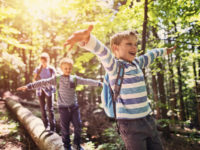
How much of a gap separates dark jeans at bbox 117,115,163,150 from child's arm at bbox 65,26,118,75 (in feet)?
2.05

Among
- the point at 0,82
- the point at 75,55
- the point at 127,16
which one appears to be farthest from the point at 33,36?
the point at 0,82

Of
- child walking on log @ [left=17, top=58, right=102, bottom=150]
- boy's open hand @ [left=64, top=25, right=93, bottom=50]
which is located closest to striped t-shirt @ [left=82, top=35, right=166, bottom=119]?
boy's open hand @ [left=64, top=25, right=93, bottom=50]

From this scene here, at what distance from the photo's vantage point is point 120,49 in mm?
1818

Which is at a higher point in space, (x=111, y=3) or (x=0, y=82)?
(x=111, y=3)

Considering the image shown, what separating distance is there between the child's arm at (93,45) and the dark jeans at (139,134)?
0.63 meters

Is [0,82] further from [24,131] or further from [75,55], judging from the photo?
[24,131]

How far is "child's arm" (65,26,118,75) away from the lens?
130cm

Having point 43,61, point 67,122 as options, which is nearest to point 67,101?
point 67,122

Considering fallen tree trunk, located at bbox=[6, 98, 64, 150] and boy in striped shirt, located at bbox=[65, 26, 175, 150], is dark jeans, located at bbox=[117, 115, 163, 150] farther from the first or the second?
fallen tree trunk, located at bbox=[6, 98, 64, 150]

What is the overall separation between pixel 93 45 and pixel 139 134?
1.13m

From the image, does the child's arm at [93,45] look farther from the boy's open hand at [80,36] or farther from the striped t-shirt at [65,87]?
the striped t-shirt at [65,87]

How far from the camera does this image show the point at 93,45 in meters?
1.44

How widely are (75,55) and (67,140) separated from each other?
656cm

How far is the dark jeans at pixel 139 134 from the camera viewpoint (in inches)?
63.9
